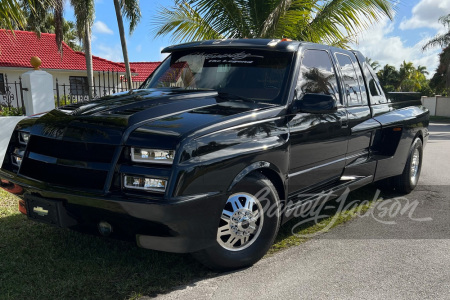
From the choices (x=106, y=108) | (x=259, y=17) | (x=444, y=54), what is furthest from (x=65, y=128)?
(x=444, y=54)

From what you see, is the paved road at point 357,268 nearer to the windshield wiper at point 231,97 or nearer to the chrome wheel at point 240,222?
the chrome wheel at point 240,222

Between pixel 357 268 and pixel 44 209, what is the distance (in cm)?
252

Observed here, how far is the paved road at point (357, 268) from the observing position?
122 inches

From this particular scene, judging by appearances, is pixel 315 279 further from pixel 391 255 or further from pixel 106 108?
pixel 106 108

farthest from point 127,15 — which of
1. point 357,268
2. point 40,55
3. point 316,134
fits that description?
point 357,268

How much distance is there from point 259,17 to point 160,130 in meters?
7.96

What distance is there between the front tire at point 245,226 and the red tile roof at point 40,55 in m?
25.5

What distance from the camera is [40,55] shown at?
91.6 ft

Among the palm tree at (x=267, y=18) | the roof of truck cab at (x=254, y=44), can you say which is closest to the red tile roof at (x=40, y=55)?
the palm tree at (x=267, y=18)

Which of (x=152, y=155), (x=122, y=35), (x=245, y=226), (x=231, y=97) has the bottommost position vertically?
(x=245, y=226)

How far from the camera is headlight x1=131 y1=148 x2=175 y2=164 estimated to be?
279 cm

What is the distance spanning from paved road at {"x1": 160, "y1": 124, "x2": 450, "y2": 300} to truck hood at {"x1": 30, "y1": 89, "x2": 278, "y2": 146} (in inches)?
46.2

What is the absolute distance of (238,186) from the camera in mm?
3143

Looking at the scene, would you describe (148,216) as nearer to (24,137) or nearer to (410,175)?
(24,137)
